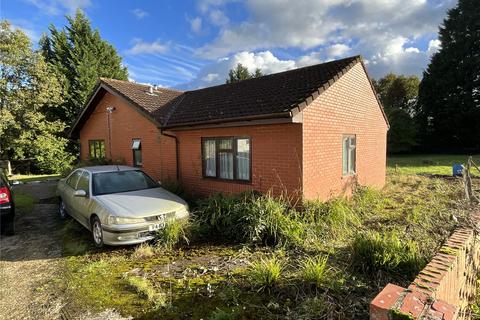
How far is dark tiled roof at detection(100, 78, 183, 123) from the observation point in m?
11.8

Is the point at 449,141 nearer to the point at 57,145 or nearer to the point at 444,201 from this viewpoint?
the point at 444,201

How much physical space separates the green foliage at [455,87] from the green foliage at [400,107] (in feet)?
7.85

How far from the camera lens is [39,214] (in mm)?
9352

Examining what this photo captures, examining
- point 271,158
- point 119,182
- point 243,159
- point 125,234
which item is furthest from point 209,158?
point 125,234

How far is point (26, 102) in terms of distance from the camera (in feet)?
70.2

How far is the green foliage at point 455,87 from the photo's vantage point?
30.2 m

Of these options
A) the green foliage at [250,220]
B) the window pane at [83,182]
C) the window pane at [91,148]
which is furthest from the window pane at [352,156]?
the window pane at [91,148]

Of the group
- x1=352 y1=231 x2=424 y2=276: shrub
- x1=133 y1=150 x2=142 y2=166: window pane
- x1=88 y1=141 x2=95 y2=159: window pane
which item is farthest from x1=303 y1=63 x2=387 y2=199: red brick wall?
x1=88 y1=141 x2=95 y2=159: window pane

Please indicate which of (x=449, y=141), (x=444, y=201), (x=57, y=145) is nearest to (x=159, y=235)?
(x=444, y=201)

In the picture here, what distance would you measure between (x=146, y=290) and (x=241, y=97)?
7290 mm

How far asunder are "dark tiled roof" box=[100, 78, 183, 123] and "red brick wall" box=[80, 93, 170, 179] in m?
0.45

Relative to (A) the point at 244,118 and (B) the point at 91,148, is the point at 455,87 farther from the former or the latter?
(B) the point at 91,148

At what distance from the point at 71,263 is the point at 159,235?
1.64 metres

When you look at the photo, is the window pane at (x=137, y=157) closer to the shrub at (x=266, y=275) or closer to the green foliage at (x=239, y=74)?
the shrub at (x=266, y=275)
